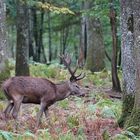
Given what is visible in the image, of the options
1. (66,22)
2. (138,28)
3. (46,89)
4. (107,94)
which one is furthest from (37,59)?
(138,28)

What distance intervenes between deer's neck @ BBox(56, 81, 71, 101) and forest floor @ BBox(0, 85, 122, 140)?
447 mm

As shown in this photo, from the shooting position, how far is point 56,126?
9.88 meters

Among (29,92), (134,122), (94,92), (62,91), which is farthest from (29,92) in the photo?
(94,92)

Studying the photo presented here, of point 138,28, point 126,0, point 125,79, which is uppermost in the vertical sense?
point 126,0

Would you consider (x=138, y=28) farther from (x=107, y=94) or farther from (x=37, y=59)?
(x=37, y=59)

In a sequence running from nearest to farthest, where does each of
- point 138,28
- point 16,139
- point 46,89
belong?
1. point 16,139
2. point 138,28
3. point 46,89

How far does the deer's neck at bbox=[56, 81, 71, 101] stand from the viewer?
37.3ft

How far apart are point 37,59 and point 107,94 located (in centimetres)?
1736

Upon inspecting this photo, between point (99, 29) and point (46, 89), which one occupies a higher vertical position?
point (99, 29)

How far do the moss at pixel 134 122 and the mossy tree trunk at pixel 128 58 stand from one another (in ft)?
1.65

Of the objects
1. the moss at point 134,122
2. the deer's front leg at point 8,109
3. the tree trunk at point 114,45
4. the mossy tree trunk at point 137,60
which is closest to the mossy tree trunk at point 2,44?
the deer's front leg at point 8,109

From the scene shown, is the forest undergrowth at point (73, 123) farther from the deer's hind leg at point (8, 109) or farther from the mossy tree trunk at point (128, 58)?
the mossy tree trunk at point (128, 58)

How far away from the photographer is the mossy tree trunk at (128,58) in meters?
9.70

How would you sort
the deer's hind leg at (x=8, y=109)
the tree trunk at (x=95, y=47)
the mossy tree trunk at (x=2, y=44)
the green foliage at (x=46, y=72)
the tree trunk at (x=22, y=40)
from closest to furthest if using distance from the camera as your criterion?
1. the deer's hind leg at (x=8, y=109)
2. the mossy tree trunk at (x=2, y=44)
3. the tree trunk at (x=22, y=40)
4. the green foliage at (x=46, y=72)
5. the tree trunk at (x=95, y=47)
